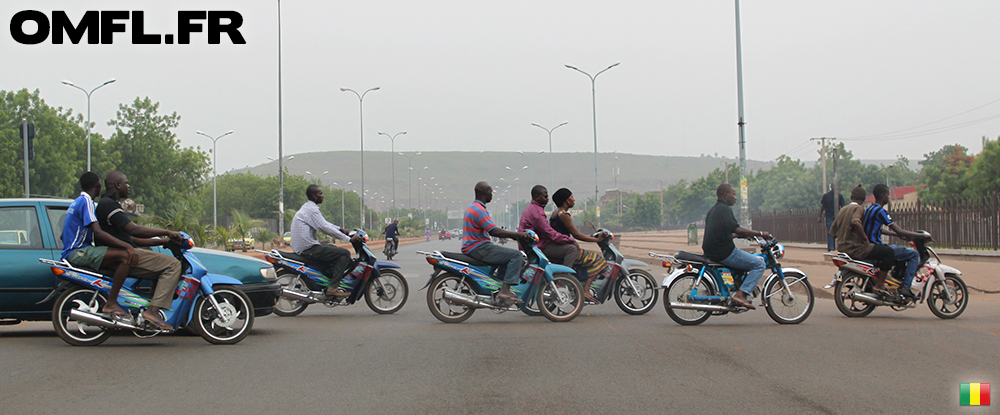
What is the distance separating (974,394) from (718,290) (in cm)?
410

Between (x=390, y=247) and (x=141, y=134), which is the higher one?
(x=141, y=134)

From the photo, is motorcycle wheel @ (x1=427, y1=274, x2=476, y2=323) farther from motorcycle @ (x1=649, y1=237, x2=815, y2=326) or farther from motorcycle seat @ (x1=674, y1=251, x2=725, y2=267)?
motorcycle seat @ (x1=674, y1=251, x2=725, y2=267)

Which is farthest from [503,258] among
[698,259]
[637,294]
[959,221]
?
[959,221]

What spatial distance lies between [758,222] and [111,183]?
34304 millimetres

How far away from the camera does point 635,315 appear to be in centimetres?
1089

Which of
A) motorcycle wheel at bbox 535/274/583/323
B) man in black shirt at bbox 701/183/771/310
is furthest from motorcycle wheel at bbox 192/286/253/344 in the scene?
man in black shirt at bbox 701/183/771/310

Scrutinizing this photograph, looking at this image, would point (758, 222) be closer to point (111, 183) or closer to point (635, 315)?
point (635, 315)

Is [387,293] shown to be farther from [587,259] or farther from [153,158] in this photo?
[153,158]

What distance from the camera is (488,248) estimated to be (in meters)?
10.0

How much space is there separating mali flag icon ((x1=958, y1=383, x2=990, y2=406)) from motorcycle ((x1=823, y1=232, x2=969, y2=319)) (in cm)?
419

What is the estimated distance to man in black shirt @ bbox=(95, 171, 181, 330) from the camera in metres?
7.96

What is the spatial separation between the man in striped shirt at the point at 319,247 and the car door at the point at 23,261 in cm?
298

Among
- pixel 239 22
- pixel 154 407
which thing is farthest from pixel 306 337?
pixel 239 22

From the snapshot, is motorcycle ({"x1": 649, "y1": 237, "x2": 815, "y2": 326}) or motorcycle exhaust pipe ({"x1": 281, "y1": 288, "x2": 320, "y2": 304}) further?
motorcycle exhaust pipe ({"x1": 281, "y1": 288, "x2": 320, "y2": 304})
